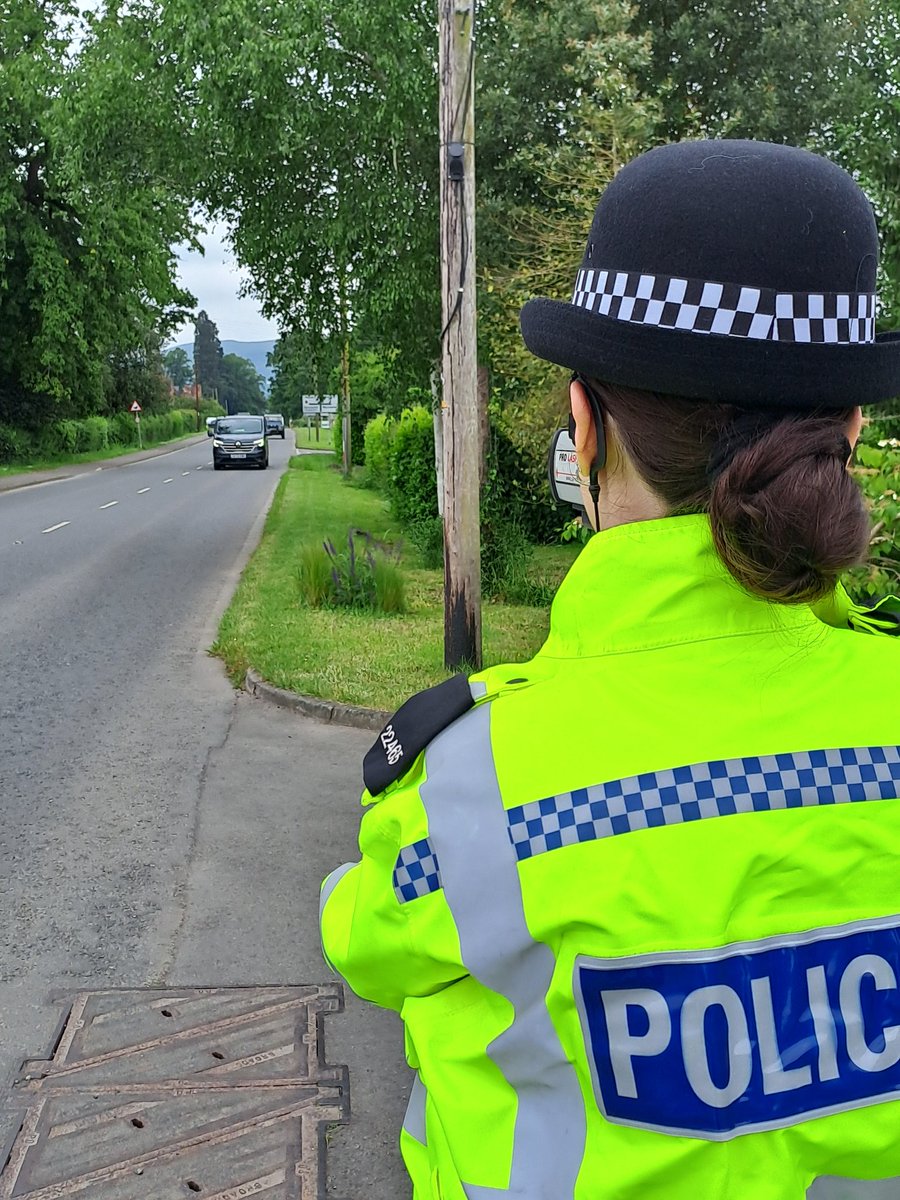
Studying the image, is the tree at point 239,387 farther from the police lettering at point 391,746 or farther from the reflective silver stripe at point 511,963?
the reflective silver stripe at point 511,963

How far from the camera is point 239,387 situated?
601 feet

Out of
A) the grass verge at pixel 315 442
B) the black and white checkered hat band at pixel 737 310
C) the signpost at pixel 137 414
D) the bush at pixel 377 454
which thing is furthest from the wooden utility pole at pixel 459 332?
the signpost at pixel 137 414

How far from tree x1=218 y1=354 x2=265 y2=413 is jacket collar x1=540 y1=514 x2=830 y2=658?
173944 mm

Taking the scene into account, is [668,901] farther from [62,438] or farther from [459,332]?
[62,438]

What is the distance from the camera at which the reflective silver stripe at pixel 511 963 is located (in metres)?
0.91

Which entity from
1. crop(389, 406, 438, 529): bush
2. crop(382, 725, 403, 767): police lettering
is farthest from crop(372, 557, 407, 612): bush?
crop(382, 725, 403, 767): police lettering

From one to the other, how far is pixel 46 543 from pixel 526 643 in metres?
10.0

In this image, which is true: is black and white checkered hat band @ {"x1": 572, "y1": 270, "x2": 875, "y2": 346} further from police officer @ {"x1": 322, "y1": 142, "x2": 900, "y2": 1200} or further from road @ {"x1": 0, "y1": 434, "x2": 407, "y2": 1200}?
road @ {"x1": 0, "y1": 434, "x2": 407, "y2": 1200}

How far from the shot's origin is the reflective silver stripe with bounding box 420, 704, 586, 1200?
3.00 ft

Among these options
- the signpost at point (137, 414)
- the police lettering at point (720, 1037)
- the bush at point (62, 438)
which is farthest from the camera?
the signpost at point (137, 414)

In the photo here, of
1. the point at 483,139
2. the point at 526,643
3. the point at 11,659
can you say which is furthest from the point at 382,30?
the point at 11,659

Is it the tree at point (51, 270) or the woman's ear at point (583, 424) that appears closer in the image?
the woman's ear at point (583, 424)

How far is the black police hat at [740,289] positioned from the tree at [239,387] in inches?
6846

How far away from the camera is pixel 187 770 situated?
19.0ft
